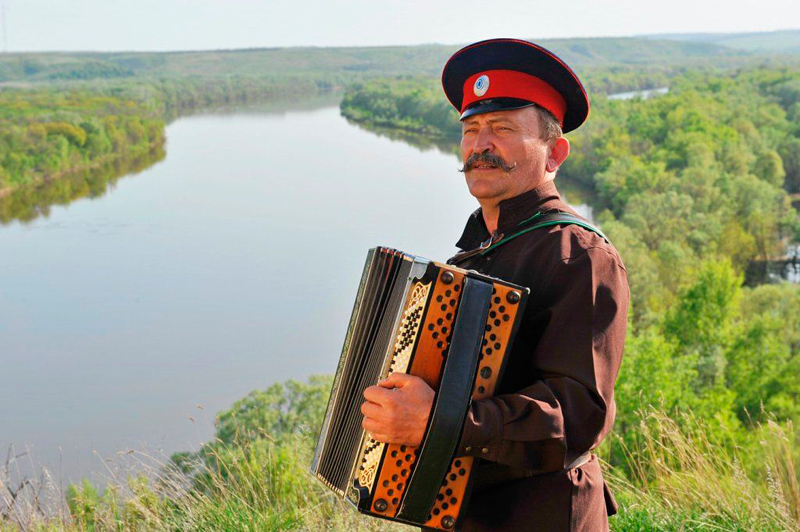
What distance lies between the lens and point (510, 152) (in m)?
2.35

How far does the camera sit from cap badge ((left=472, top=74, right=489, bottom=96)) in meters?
2.39

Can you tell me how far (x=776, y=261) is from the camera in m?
41.7

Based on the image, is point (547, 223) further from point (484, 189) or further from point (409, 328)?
point (409, 328)

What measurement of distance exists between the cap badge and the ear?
261 millimetres

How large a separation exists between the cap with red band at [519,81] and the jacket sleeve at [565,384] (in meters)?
0.54

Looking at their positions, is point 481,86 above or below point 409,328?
above

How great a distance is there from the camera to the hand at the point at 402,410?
202cm

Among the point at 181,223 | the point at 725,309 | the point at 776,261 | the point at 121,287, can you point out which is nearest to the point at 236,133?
the point at 181,223

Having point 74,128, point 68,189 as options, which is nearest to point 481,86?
point 68,189

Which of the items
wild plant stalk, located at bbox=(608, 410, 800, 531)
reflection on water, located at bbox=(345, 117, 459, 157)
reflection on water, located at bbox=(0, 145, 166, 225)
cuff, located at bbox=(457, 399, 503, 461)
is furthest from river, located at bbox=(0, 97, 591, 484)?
reflection on water, located at bbox=(345, 117, 459, 157)

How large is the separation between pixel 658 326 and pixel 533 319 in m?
28.5

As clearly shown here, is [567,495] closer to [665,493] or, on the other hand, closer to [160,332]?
[665,493]

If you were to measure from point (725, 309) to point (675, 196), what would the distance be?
1285cm

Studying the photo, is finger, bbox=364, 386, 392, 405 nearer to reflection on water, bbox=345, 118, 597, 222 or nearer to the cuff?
the cuff
